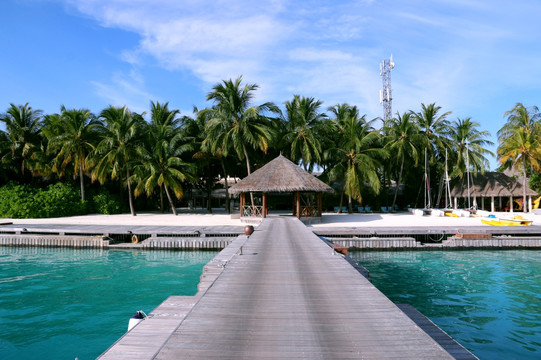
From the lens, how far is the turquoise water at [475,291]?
672 cm

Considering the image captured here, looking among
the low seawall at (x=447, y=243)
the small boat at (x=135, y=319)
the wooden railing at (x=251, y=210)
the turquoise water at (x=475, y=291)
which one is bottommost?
the turquoise water at (x=475, y=291)

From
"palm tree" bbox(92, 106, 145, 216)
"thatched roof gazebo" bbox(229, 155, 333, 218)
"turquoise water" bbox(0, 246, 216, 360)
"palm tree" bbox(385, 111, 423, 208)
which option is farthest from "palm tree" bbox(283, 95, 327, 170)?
"turquoise water" bbox(0, 246, 216, 360)

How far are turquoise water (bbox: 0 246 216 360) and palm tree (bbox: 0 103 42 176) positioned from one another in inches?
620

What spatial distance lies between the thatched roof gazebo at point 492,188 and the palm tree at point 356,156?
33.2ft

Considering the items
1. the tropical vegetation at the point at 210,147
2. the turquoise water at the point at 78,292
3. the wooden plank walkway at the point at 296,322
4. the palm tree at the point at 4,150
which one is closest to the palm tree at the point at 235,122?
the tropical vegetation at the point at 210,147

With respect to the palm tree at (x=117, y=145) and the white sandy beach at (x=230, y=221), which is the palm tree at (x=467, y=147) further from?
the palm tree at (x=117, y=145)

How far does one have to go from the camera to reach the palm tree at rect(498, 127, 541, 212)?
30156 millimetres

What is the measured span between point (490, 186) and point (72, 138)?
122 ft

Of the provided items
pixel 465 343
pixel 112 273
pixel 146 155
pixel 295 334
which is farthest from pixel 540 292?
pixel 146 155

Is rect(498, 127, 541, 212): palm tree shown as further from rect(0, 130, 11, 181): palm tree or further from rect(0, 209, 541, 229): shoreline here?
rect(0, 130, 11, 181): palm tree

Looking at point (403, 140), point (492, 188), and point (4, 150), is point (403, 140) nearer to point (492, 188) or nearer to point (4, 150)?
point (492, 188)

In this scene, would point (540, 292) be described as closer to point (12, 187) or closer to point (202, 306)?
point (202, 306)

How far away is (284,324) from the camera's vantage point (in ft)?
13.6

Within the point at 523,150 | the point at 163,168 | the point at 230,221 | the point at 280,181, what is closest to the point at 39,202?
the point at 163,168
